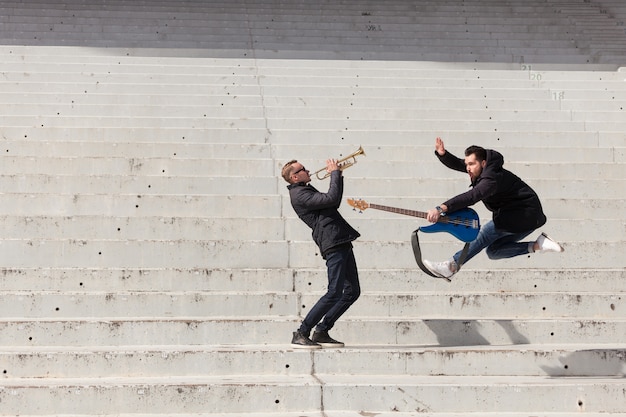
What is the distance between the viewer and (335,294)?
21.2 feet

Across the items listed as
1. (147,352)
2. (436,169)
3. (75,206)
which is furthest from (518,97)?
(147,352)

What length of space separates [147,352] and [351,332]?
55.6 inches

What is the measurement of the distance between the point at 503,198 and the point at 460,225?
1.08 ft

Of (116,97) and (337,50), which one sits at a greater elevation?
(337,50)

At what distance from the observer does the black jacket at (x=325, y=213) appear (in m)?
6.50

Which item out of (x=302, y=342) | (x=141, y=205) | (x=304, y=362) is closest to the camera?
(x=304, y=362)

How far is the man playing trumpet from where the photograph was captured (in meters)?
6.49

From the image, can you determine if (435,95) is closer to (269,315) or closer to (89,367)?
(269,315)

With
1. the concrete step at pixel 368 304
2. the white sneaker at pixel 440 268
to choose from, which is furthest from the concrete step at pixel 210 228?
the white sneaker at pixel 440 268

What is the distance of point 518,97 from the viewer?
37.4ft

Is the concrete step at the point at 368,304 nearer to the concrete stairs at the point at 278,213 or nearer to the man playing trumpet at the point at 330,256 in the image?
the concrete stairs at the point at 278,213

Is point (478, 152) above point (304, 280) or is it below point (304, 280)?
above

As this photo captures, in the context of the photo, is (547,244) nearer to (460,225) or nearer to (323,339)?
(460,225)

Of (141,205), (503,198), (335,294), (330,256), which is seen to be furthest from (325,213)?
(141,205)
